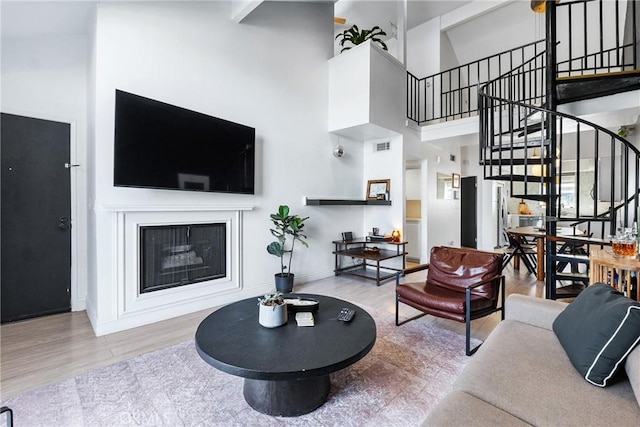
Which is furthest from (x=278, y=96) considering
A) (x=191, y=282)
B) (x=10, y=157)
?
(x=10, y=157)

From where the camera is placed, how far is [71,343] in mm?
2496

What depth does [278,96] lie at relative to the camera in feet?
13.6

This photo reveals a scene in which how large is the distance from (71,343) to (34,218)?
1.39 m

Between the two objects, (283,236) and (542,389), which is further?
(283,236)

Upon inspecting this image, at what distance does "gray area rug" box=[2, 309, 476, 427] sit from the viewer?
5.23 ft

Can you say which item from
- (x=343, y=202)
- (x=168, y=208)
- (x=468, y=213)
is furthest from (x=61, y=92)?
(x=468, y=213)

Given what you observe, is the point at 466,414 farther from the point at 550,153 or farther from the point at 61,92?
the point at 61,92

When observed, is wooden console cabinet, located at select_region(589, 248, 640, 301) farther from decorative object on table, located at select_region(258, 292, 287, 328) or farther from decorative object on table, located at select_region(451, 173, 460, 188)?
decorative object on table, located at select_region(451, 173, 460, 188)

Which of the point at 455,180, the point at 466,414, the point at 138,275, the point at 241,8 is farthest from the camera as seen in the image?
the point at 455,180

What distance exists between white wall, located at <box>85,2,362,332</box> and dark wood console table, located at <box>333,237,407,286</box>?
232 mm

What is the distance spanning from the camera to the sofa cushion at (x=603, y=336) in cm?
115

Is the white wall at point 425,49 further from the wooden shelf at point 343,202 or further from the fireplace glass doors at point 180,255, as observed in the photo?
the fireplace glass doors at point 180,255

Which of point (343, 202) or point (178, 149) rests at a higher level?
point (178, 149)

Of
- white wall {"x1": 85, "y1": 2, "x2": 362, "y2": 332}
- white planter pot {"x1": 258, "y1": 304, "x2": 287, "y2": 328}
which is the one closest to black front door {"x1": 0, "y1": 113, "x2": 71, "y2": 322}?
white wall {"x1": 85, "y1": 2, "x2": 362, "y2": 332}
